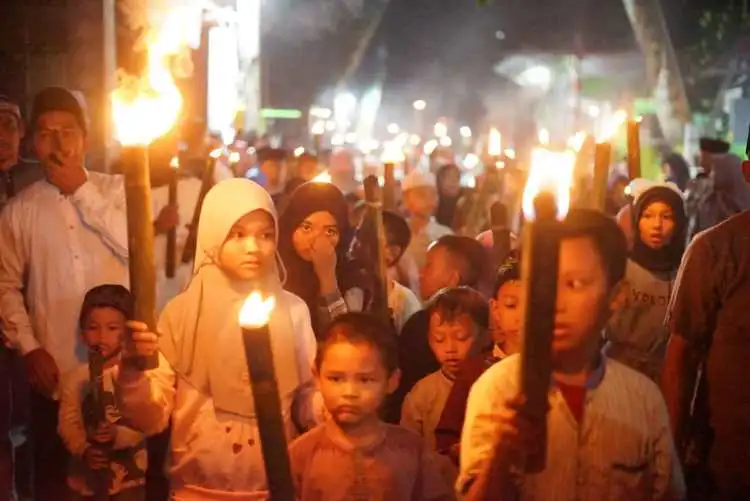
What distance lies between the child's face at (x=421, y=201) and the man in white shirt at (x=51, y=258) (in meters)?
3.32

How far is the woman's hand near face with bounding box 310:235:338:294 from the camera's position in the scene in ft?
16.5

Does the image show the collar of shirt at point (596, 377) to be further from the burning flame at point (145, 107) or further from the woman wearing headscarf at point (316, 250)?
the woman wearing headscarf at point (316, 250)

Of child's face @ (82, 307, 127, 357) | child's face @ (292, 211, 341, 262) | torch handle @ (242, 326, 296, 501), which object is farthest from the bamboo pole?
child's face @ (82, 307, 127, 357)

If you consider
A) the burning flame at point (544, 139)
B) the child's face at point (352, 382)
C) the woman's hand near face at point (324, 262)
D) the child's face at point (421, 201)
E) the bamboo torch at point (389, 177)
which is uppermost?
the burning flame at point (544, 139)

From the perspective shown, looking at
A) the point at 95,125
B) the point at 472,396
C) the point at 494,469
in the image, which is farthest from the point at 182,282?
the point at 494,469

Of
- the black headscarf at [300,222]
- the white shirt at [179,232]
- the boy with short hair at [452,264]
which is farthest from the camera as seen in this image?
the white shirt at [179,232]

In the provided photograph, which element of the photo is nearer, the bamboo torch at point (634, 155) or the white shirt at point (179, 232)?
the bamboo torch at point (634, 155)

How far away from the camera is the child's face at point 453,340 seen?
4754 millimetres

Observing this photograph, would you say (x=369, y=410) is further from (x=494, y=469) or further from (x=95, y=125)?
(x=95, y=125)

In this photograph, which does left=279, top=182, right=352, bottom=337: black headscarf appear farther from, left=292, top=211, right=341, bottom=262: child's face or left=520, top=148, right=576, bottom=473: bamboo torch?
left=520, top=148, right=576, bottom=473: bamboo torch

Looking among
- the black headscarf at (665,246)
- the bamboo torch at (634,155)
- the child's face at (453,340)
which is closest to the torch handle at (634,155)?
the bamboo torch at (634,155)

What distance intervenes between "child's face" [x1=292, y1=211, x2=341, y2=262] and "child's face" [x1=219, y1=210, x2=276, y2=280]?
1.10 meters

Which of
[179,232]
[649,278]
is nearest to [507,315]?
[649,278]

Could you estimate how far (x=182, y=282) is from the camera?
7477mm
